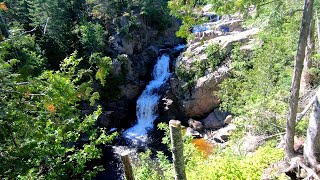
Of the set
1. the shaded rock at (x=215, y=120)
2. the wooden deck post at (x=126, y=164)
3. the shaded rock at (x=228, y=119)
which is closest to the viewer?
the wooden deck post at (x=126, y=164)

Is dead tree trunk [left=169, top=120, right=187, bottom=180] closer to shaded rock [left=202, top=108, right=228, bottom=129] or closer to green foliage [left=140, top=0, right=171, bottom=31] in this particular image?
shaded rock [left=202, top=108, right=228, bottom=129]

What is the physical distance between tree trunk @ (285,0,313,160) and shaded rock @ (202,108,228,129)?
1509cm

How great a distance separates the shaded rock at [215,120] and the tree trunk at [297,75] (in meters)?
15.1

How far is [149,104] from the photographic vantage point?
2462 cm

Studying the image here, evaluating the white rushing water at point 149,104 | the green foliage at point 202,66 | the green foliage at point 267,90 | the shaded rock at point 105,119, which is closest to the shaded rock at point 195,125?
the green foliage at point 202,66

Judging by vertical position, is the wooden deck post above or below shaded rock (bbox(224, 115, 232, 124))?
above

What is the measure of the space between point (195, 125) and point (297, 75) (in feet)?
55.3

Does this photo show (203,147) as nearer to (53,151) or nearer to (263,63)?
(263,63)

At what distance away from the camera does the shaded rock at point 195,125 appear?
21086 mm

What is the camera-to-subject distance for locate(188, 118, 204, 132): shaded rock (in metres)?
21.1

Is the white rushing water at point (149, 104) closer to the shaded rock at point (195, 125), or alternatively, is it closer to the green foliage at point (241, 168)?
the shaded rock at point (195, 125)

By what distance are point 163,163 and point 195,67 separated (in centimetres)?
1540

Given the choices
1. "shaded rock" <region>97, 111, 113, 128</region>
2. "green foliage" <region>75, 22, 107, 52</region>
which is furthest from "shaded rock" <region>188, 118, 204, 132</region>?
"green foliage" <region>75, 22, 107, 52</region>

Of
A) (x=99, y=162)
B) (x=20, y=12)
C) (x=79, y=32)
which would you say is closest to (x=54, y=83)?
(x=99, y=162)
